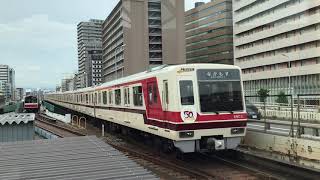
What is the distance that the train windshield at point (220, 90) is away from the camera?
1219cm

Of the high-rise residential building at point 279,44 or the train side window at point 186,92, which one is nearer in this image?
the train side window at point 186,92

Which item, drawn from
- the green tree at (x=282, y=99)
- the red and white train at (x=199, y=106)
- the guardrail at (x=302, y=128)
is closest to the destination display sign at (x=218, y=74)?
the red and white train at (x=199, y=106)

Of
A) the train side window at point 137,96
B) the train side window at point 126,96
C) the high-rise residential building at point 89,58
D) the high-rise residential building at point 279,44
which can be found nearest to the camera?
the train side window at point 137,96

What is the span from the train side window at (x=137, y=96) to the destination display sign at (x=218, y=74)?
3.48 meters

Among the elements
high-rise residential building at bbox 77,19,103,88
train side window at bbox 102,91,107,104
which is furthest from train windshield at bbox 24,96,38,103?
high-rise residential building at bbox 77,19,103,88

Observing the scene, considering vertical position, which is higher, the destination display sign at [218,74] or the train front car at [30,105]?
the destination display sign at [218,74]

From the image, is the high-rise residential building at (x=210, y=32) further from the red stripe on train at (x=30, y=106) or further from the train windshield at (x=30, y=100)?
the red stripe on train at (x=30, y=106)

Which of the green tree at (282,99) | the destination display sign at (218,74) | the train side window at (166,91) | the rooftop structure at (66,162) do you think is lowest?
the rooftop structure at (66,162)

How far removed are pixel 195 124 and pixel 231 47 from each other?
10515 centimetres

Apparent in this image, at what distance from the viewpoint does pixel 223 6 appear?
112 m

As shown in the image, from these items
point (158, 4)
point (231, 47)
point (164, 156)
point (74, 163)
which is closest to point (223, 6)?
point (231, 47)

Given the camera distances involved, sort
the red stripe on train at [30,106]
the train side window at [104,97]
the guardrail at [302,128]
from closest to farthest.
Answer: the guardrail at [302,128]
the train side window at [104,97]
the red stripe on train at [30,106]

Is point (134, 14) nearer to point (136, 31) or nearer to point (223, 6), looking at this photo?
point (136, 31)

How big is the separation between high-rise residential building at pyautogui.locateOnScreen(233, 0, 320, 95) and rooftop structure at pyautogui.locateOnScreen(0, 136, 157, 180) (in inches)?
2541
